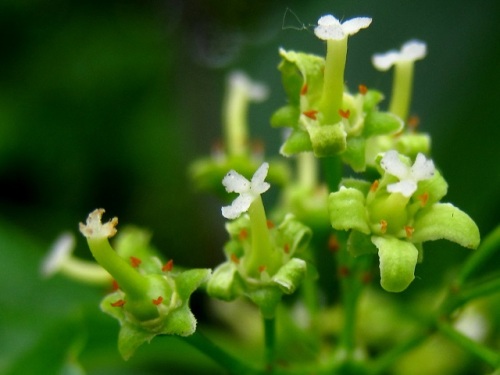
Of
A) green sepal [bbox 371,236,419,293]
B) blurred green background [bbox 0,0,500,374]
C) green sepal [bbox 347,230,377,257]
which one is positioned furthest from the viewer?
blurred green background [bbox 0,0,500,374]

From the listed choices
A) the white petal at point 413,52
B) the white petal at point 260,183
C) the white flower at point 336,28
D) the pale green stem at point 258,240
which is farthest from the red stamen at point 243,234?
the white petal at point 413,52

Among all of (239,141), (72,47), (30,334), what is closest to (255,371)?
(239,141)

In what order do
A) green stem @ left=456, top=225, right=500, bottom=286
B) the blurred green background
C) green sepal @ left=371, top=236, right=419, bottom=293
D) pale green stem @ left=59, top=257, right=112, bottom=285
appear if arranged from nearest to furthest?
green sepal @ left=371, top=236, right=419, bottom=293 → green stem @ left=456, top=225, right=500, bottom=286 → pale green stem @ left=59, top=257, right=112, bottom=285 → the blurred green background

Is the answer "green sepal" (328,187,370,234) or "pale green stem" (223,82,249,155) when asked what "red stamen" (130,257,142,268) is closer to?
"green sepal" (328,187,370,234)

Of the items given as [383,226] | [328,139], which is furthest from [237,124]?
[383,226]

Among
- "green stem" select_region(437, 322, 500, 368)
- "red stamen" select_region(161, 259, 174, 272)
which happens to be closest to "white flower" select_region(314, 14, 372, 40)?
"red stamen" select_region(161, 259, 174, 272)

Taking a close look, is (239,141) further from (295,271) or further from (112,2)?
(112,2)

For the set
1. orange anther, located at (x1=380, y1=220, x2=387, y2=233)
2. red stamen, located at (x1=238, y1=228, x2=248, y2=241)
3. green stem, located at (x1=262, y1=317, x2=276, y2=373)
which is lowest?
green stem, located at (x1=262, y1=317, x2=276, y2=373)
